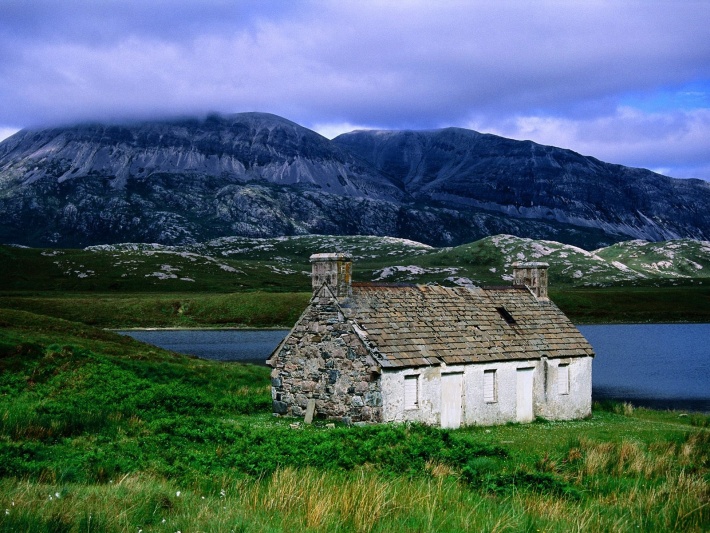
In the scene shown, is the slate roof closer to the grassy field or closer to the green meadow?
the green meadow

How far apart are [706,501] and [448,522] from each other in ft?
16.0

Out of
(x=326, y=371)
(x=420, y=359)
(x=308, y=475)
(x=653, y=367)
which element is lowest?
(x=653, y=367)

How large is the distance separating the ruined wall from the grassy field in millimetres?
1788

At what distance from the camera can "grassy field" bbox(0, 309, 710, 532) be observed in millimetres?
9492

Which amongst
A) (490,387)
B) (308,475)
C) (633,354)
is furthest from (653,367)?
(308,475)

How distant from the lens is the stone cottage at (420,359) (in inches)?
1102

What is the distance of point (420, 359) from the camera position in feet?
93.6

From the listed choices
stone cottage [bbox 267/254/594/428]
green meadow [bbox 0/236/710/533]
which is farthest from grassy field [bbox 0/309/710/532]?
stone cottage [bbox 267/254/594/428]

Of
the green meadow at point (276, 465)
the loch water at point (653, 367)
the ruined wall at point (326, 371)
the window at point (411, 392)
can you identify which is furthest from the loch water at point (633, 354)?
the ruined wall at point (326, 371)

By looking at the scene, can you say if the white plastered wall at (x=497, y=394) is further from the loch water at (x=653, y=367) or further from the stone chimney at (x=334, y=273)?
the loch water at (x=653, y=367)

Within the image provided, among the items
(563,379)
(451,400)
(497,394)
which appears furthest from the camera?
(563,379)

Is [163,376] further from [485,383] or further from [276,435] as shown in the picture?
[276,435]

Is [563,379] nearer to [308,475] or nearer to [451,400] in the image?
[451,400]

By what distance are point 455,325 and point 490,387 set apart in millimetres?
3155
